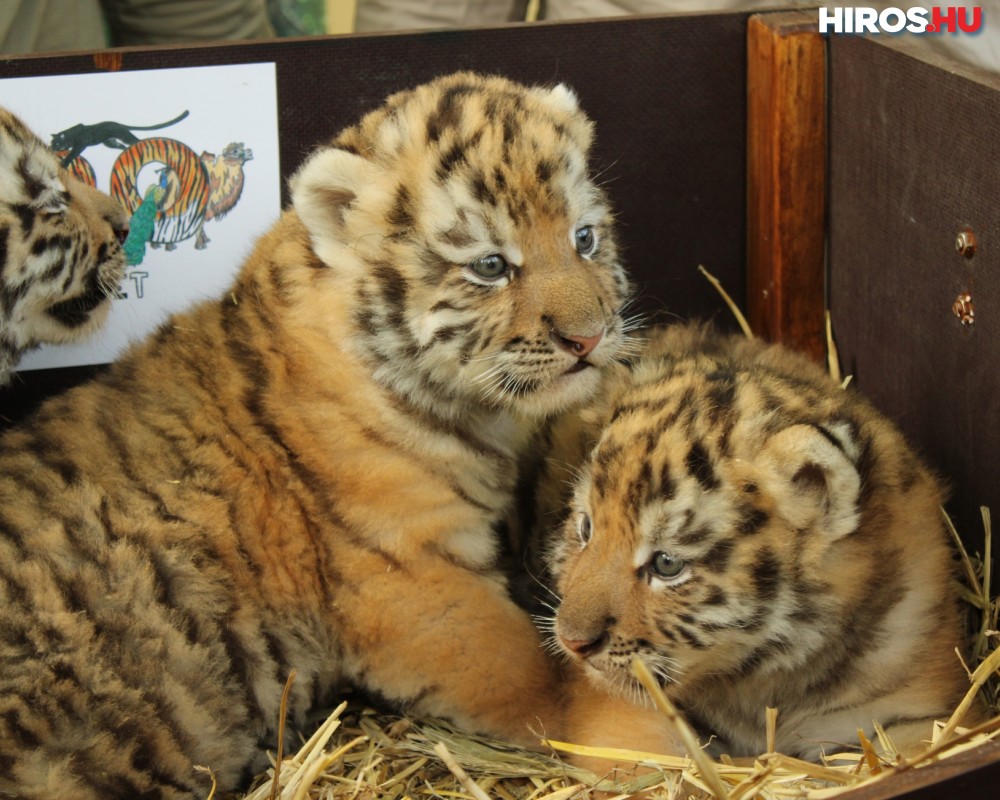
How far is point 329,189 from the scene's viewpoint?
2602mm

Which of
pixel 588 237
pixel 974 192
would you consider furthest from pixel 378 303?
pixel 974 192

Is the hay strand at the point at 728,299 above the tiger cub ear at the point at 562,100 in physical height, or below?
below

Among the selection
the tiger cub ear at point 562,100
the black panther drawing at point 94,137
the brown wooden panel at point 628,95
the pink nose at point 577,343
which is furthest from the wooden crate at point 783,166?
the pink nose at point 577,343

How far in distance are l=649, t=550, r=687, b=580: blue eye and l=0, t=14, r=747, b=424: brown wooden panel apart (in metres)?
1.39

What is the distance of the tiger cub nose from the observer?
7.66 ft

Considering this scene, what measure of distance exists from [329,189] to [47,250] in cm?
62

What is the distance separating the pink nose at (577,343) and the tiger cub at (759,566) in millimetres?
145

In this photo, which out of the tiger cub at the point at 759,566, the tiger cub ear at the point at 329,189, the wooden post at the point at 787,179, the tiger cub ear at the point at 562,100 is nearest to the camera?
the tiger cub at the point at 759,566

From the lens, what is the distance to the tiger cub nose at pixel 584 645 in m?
2.34

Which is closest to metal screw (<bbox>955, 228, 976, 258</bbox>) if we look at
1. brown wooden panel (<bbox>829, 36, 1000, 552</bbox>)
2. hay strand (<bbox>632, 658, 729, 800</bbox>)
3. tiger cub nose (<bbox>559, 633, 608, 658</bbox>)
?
brown wooden panel (<bbox>829, 36, 1000, 552</bbox>)

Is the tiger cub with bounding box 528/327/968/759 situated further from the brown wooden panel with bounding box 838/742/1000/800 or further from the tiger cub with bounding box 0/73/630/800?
the brown wooden panel with bounding box 838/742/1000/800

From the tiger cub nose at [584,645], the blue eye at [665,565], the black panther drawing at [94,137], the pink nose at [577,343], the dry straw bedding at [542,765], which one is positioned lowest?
the dry straw bedding at [542,765]

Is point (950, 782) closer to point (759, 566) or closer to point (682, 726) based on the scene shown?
point (682, 726)

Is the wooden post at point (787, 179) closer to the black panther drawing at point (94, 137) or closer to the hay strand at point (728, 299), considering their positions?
the hay strand at point (728, 299)
